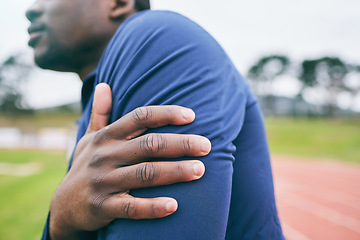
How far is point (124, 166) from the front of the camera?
80cm

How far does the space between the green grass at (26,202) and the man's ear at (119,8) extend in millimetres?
6454

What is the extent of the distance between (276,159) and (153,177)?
20.4 metres

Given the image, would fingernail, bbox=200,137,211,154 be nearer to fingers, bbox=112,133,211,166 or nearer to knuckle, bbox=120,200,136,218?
fingers, bbox=112,133,211,166

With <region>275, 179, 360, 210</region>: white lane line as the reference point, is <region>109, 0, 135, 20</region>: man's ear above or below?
above

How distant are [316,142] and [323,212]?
64.8 ft

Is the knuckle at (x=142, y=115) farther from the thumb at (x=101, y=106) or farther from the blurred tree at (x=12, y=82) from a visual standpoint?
the blurred tree at (x=12, y=82)

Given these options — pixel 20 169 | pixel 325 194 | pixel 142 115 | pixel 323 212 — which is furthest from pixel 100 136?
pixel 20 169

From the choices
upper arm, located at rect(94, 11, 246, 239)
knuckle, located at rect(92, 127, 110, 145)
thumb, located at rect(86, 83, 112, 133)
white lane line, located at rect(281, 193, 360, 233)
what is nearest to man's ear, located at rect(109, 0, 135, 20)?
upper arm, located at rect(94, 11, 246, 239)

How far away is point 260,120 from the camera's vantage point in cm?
116

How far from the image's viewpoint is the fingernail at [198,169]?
721mm

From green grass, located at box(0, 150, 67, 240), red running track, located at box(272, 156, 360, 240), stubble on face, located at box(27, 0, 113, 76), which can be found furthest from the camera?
red running track, located at box(272, 156, 360, 240)

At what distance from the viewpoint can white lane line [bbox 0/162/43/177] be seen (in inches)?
533

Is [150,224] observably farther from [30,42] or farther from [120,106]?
[30,42]

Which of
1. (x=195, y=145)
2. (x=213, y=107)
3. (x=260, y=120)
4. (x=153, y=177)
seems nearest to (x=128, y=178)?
(x=153, y=177)
